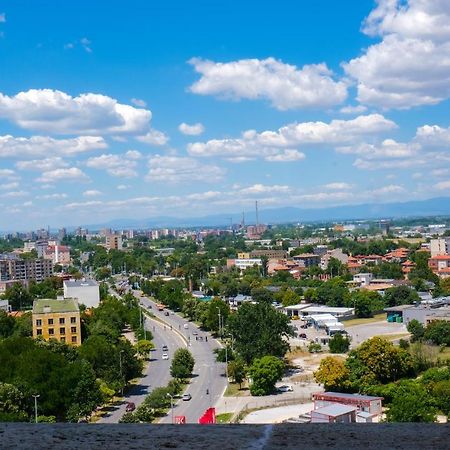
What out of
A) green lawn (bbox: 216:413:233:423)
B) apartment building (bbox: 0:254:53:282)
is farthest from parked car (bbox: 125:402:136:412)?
apartment building (bbox: 0:254:53:282)

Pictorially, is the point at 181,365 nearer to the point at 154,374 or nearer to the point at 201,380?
the point at 201,380

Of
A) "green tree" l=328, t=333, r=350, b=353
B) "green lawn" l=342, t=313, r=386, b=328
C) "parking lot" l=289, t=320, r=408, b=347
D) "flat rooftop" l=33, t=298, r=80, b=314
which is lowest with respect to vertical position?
"green lawn" l=342, t=313, r=386, b=328

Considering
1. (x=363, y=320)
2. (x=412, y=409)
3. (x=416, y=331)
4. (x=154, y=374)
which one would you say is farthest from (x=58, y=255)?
(x=412, y=409)

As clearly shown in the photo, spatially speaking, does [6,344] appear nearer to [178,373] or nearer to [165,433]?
[178,373]

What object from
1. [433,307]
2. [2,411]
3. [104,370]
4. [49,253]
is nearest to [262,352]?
[104,370]

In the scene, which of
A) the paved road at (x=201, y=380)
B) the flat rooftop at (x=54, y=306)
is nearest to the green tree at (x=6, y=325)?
the flat rooftop at (x=54, y=306)

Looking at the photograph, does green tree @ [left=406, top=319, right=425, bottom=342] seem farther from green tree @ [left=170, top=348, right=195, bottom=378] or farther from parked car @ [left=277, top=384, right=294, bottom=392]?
green tree @ [left=170, top=348, right=195, bottom=378]
